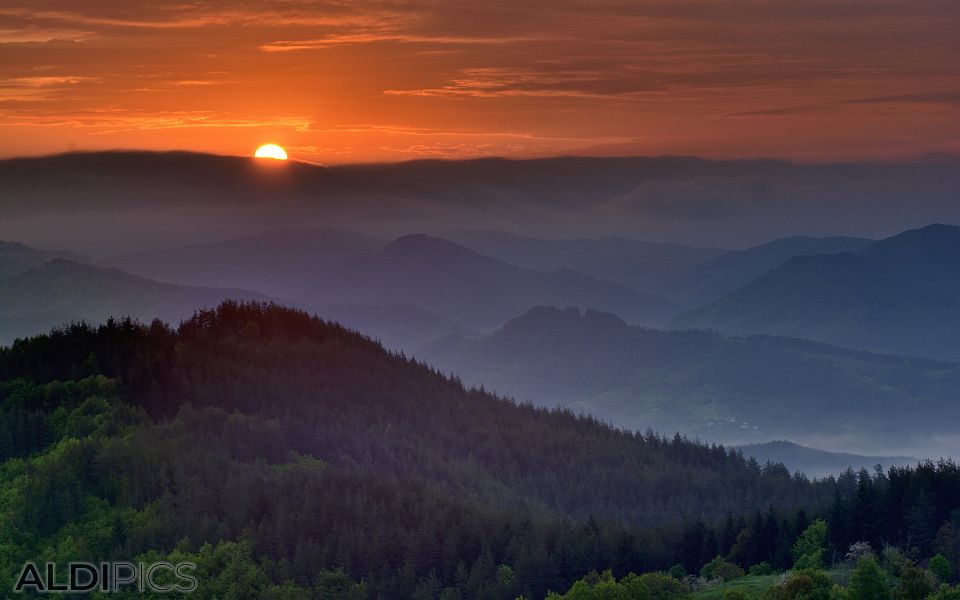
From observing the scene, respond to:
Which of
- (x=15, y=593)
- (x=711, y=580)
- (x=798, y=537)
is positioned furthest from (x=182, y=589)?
(x=798, y=537)

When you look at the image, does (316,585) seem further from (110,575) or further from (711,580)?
(711,580)

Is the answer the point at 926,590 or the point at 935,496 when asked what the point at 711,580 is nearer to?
the point at 935,496

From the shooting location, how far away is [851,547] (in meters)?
182

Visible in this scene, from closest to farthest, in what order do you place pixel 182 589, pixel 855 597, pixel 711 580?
pixel 855 597
pixel 711 580
pixel 182 589

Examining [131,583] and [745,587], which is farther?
[131,583]

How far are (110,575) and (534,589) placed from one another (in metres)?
A: 58.7

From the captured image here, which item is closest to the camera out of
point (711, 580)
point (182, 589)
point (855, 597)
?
point (855, 597)

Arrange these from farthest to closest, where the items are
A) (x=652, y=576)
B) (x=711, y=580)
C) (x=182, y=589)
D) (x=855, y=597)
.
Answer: (x=182, y=589), (x=711, y=580), (x=652, y=576), (x=855, y=597)

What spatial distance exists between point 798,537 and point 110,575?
312ft

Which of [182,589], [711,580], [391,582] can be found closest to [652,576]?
[711,580]

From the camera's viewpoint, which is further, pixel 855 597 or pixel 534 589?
pixel 534 589

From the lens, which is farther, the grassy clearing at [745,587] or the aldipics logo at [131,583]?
the aldipics logo at [131,583]

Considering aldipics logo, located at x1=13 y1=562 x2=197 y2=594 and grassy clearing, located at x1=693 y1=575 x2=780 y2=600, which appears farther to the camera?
aldipics logo, located at x1=13 y1=562 x2=197 y2=594

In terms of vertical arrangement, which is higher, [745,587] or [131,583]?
[131,583]
